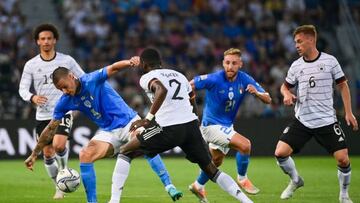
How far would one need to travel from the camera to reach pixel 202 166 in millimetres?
10984

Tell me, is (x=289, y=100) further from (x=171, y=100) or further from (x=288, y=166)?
(x=171, y=100)

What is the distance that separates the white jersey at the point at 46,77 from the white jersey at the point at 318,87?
361 centimetres

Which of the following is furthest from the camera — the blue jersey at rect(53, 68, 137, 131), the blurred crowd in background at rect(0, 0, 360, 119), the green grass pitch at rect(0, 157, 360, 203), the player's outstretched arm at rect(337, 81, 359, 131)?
the blurred crowd in background at rect(0, 0, 360, 119)

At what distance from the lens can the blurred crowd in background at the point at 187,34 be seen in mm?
24562

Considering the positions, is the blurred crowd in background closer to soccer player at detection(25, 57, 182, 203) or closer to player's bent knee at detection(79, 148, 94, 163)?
soccer player at detection(25, 57, 182, 203)

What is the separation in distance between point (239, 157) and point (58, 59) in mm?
3288

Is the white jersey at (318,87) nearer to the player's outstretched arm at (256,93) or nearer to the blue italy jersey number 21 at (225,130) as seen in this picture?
the player's outstretched arm at (256,93)

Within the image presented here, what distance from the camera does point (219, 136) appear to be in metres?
13.7

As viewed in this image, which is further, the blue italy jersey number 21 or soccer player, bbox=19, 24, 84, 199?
soccer player, bbox=19, 24, 84, 199

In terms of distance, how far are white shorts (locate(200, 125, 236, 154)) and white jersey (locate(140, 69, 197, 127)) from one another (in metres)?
2.73

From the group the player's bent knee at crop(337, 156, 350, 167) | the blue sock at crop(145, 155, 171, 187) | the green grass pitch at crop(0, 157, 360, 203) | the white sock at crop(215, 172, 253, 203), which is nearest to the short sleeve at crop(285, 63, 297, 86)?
the player's bent knee at crop(337, 156, 350, 167)

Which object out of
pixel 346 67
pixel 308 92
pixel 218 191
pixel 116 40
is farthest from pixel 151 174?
pixel 346 67

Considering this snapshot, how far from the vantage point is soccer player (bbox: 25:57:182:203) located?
38.0ft

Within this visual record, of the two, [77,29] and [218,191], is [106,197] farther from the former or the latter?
[77,29]
